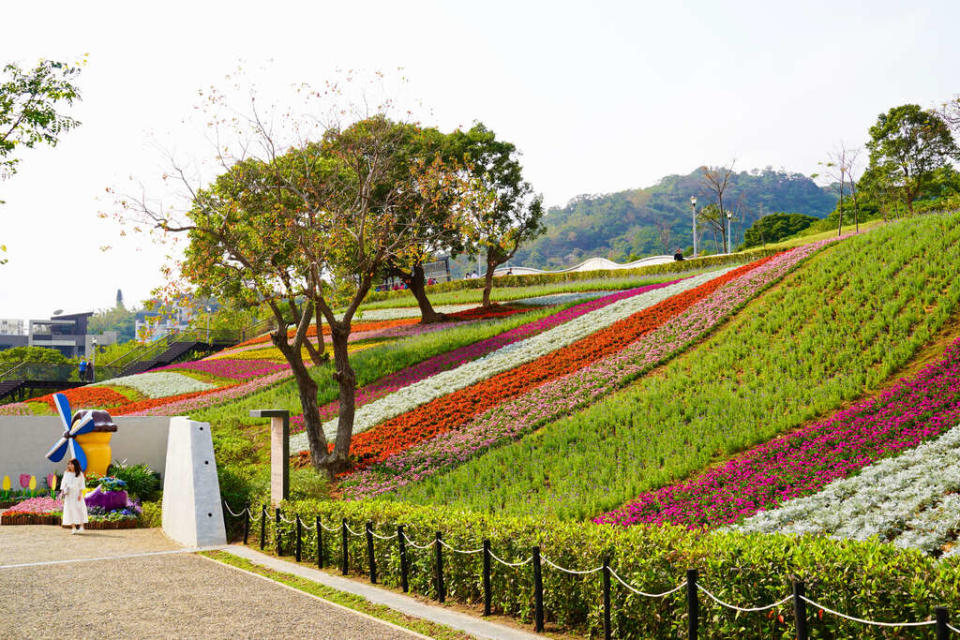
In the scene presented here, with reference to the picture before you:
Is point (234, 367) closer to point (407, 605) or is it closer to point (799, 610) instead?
point (407, 605)

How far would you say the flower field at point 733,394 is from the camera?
12719 millimetres

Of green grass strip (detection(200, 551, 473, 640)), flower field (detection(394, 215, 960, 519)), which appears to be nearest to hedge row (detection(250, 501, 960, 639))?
green grass strip (detection(200, 551, 473, 640))

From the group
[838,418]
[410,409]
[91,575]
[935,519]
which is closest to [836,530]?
[935,519]

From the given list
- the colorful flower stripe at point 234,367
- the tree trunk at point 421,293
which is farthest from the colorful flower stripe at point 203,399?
the tree trunk at point 421,293

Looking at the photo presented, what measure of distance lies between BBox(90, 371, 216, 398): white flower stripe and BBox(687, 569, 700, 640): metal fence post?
99.9ft

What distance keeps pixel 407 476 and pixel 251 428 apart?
31.5ft

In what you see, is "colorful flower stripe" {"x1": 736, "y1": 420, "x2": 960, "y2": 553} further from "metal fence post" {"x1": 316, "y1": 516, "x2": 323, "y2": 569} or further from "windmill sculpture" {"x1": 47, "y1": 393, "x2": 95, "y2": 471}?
"windmill sculpture" {"x1": 47, "y1": 393, "x2": 95, "y2": 471}

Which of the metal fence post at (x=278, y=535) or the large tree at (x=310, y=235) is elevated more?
the large tree at (x=310, y=235)

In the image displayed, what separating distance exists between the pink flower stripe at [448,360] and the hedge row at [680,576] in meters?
13.7

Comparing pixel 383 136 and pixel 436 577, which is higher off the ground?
pixel 383 136

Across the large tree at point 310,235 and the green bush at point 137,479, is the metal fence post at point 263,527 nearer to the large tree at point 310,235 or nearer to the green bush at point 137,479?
the large tree at point 310,235

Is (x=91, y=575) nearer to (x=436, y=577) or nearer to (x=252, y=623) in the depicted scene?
(x=252, y=623)

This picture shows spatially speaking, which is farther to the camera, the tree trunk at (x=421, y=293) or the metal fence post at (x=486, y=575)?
the tree trunk at (x=421, y=293)

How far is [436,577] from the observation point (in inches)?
372
